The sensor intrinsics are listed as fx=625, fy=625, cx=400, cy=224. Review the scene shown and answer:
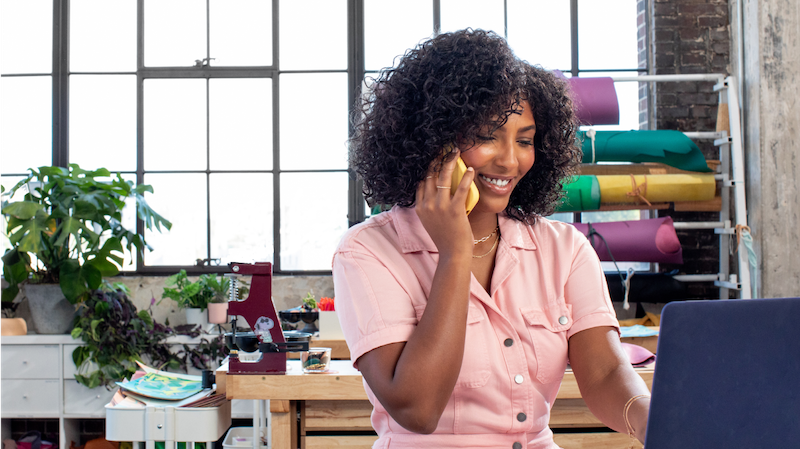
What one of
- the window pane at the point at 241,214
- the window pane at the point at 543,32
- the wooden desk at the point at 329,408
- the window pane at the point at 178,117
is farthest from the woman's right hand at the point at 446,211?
the window pane at the point at 178,117

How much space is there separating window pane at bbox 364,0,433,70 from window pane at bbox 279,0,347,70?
0.58ft

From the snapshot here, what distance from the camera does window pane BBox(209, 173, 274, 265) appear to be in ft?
15.0

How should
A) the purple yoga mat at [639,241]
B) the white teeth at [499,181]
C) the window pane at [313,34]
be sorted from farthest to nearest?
the window pane at [313,34], the purple yoga mat at [639,241], the white teeth at [499,181]

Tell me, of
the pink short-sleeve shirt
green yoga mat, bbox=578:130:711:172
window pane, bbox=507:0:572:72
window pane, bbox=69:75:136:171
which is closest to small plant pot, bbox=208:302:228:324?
window pane, bbox=69:75:136:171

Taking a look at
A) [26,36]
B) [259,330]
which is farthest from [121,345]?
[26,36]

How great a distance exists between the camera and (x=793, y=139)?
3.64m

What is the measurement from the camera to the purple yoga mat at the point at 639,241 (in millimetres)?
3576

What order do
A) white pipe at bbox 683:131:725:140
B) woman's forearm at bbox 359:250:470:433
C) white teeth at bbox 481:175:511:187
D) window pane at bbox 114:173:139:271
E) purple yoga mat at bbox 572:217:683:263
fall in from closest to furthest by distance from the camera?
woman's forearm at bbox 359:250:470:433
white teeth at bbox 481:175:511:187
purple yoga mat at bbox 572:217:683:263
white pipe at bbox 683:131:725:140
window pane at bbox 114:173:139:271

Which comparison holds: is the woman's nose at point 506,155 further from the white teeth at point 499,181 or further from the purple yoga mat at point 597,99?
the purple yoga mat at point 597,99

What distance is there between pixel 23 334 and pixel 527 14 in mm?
4066

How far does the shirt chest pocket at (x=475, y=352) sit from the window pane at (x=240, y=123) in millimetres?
3562

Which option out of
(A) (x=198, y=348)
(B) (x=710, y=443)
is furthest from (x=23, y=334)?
(B) (x=710, y=443)

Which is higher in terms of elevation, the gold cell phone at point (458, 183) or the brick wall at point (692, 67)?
the brick wall at point (692, 67)

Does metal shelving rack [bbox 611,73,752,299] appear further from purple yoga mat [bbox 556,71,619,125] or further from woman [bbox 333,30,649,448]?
woman [bbox 333,30,649,448]
